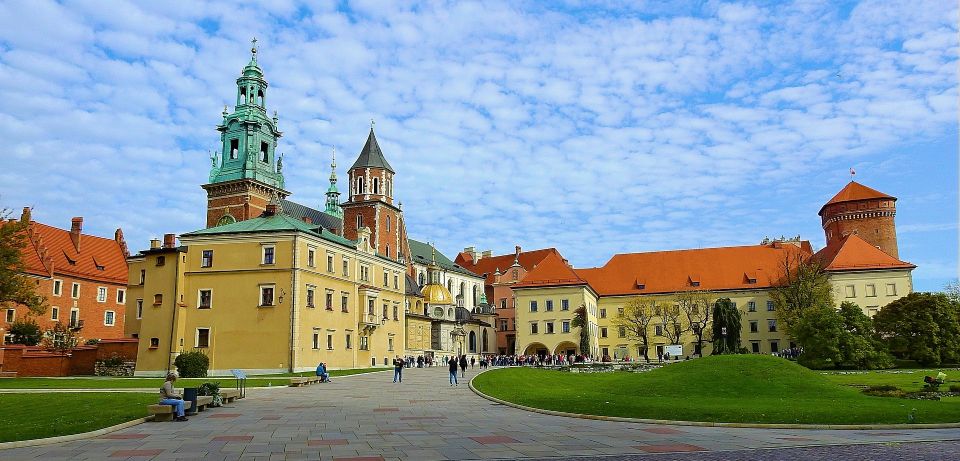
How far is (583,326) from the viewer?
3108 inches

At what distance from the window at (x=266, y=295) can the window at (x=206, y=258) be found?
4.81m

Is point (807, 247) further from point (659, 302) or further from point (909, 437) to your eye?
point (909, 437)

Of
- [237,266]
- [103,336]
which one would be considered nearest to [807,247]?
[237,266]

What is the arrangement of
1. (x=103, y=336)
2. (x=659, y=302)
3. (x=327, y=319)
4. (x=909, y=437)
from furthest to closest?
(x=659, y=302) < (x=103, y=336) < (x=327, y=319) < (x=909, y=437)

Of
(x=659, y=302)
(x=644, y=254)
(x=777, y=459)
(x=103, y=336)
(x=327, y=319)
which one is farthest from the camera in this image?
(x=644, y=254)

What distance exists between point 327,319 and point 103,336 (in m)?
38.1

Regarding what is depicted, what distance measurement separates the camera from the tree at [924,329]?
58.0m

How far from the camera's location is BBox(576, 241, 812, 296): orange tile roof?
90812 millimetres

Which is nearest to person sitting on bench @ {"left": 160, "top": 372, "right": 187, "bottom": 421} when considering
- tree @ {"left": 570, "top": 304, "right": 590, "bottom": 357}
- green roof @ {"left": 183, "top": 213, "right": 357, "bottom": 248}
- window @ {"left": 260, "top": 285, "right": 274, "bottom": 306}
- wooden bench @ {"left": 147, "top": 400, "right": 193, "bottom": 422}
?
wooden bench @ {"left": 147, "top": 400, "right": 193, "bottom": 422}

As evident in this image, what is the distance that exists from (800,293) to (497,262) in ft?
223

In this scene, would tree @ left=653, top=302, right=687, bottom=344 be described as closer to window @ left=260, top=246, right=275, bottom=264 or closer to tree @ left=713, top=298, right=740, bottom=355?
tree @ left=713, top=298, right=740, bottom=355

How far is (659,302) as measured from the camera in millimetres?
89250

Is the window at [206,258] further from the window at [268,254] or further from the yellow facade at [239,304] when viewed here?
the window at [268,254]

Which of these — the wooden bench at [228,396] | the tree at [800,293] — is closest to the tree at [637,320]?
the tree at [800,293]
